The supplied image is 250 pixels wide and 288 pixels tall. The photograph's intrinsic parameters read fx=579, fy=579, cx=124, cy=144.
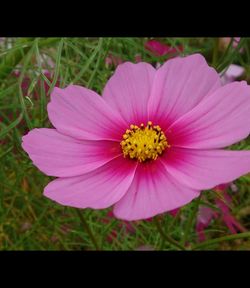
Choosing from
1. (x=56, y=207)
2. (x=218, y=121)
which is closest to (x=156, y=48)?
(x=56, y=207)

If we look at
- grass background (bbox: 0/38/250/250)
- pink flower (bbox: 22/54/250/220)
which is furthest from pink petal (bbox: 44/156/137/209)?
grass background (bbox: 0/38/250/250)

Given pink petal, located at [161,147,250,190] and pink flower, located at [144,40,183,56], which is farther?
pink flower, located at [144,40,183,56]

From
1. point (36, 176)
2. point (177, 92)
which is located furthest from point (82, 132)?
point (36, 176)

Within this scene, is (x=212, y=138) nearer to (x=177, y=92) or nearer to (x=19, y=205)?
(x=177, y=92)

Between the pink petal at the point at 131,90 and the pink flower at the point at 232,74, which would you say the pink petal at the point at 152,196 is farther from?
the pink flower at the point at 232,74

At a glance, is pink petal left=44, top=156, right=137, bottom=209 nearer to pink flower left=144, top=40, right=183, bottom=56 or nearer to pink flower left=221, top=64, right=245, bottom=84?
pink flower left=144, top=40, right=183, bottom=56

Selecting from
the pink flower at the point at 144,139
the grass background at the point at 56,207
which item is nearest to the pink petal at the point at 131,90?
the pink flower at the point at 144,139
